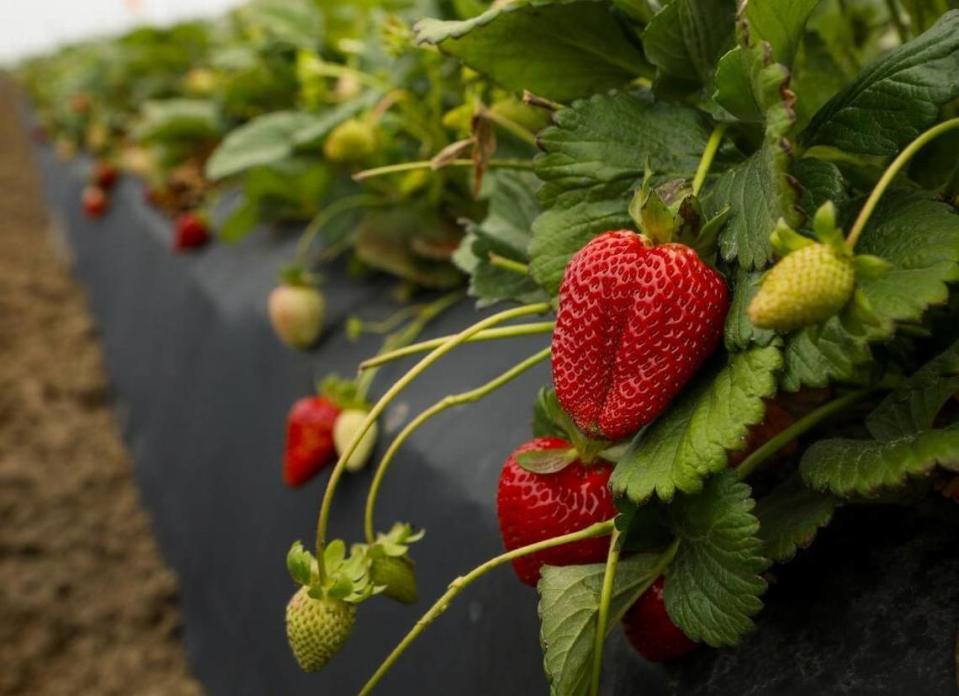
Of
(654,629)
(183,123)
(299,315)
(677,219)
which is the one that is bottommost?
(183,123)

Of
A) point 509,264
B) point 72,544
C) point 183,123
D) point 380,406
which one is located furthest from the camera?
point 183,123

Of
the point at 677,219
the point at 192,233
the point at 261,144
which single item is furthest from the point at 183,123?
the point at 677,219

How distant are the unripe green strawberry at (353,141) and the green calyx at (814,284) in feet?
2.59

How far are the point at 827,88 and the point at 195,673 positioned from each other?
4.04 ft

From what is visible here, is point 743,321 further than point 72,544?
No

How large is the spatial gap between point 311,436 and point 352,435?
0.22ft

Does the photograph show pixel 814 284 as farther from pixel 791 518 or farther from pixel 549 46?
pixel 549 46

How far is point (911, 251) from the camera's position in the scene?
477mm

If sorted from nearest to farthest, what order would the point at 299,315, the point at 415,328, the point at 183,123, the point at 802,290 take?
1. the point at 802,290
2. the point at 415,328
3. the point at 299,315
4. the point at 183,123

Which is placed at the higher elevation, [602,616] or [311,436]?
[602,616]

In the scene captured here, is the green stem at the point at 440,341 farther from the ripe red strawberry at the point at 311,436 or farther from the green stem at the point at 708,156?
the ripe red strawberry at the point at 311,436

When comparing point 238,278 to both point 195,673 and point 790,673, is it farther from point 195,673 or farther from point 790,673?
point 790,673

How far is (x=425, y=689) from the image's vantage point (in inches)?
33.3

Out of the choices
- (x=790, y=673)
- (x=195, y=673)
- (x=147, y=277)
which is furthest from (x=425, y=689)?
(x=147, y=277)
